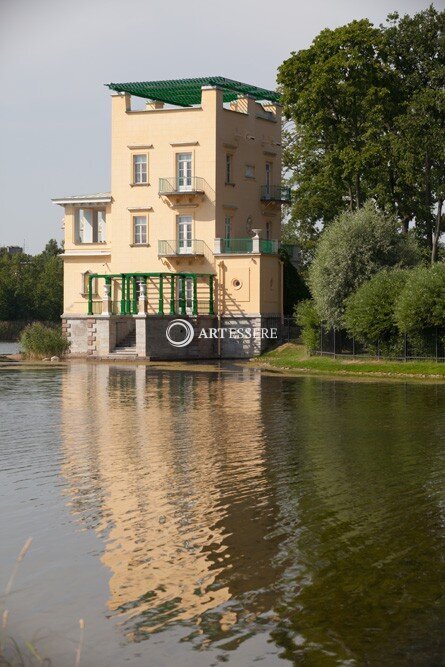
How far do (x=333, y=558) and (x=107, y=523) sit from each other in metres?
3.09

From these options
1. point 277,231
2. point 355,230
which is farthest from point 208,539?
point 277,231

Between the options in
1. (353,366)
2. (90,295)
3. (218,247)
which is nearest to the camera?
(353,366)

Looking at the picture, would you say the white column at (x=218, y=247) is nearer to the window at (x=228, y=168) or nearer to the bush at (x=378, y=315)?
the window at (x=228, y=168)

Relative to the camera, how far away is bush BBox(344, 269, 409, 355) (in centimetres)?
4506

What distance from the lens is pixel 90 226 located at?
64562mm

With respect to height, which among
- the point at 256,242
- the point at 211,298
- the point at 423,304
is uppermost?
the point at 256,242

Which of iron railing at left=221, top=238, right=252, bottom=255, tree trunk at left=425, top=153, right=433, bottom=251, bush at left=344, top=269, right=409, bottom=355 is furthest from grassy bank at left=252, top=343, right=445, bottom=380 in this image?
tree trunk at left=425, top=153, right=433, bottom=251

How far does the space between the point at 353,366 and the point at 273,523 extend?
32056 millimetres

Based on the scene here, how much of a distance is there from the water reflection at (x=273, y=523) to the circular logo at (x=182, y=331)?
30274 millimetres

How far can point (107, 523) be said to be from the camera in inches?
518

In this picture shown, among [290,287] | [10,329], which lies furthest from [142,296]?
[10,329]

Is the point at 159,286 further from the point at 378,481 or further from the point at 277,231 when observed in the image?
the point at 378,481

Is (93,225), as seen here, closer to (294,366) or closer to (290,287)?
(290,287)

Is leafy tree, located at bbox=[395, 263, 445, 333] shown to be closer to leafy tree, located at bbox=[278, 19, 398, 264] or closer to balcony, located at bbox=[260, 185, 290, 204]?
leafy tree, located at bbox=[278, 19, 398, 264]
